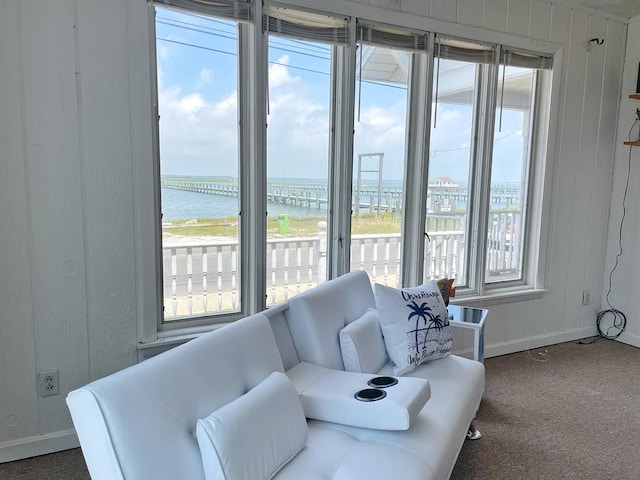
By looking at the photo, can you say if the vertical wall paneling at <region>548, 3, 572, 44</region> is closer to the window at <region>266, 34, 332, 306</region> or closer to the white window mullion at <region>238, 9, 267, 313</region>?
the window at <region>266, 34, 332, 306</region>

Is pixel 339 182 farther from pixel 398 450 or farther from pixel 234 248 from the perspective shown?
pixel 398 450

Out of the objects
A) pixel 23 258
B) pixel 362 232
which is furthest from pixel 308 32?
pixel 23 258

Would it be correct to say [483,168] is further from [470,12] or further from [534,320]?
[534,320]

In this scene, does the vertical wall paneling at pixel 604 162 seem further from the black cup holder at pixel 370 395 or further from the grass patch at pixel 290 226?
the black cup holder at pixel 370 395

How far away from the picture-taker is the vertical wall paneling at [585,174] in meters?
3.82

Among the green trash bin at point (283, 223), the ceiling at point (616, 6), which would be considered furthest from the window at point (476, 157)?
the green trash bin at point (283, 223)

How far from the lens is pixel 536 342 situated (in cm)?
389

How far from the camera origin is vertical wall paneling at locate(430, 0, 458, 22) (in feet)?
10.3

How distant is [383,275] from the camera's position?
3.36 m

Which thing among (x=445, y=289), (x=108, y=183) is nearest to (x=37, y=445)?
(x=108, y=183)

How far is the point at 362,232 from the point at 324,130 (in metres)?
0.74

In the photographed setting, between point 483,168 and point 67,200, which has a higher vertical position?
point 483,168

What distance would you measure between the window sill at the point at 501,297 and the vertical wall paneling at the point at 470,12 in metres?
2.00

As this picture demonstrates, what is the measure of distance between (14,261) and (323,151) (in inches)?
71.2
